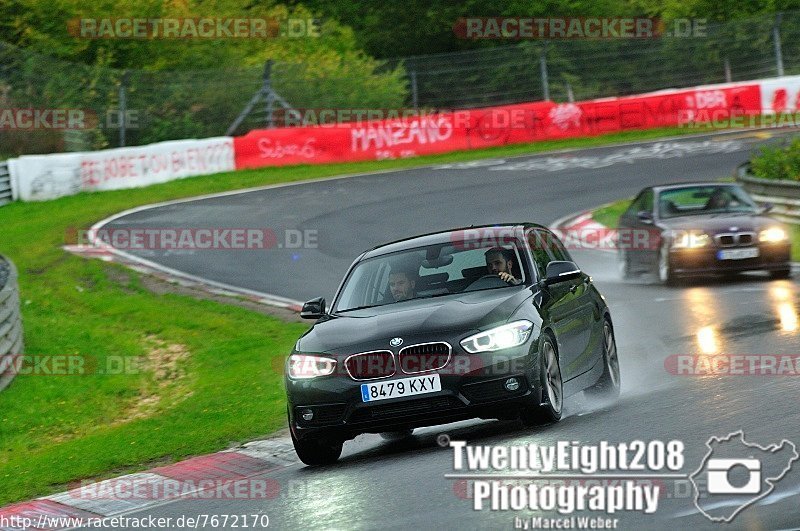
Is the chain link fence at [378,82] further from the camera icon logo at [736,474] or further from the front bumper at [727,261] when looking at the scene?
the camera icon logo at [736,474]

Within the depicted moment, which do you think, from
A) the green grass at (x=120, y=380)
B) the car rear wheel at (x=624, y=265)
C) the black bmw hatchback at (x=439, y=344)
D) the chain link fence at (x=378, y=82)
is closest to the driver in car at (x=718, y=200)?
the car rear wheel at (x=624, y=265)

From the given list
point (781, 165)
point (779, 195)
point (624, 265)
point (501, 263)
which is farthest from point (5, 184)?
point (501, 263)

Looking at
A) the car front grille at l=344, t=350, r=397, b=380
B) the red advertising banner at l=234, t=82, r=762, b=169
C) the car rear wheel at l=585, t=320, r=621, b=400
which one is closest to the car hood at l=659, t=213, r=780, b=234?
the car rear wheel at l=585, t=320, r=621, b=400

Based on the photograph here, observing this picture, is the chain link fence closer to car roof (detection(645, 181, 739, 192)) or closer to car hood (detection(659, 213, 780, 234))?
car roof (detection(645, 181, 739, 192))

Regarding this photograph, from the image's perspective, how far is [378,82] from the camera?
41.7 metres

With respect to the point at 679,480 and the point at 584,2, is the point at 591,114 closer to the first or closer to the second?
the point at 584,2

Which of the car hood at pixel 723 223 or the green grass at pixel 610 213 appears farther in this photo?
the green grass at pixel 610 213

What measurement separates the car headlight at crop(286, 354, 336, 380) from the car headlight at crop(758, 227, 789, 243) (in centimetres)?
979

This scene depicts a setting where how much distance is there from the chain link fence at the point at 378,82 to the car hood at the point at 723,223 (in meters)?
19.6

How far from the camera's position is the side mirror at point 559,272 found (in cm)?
978

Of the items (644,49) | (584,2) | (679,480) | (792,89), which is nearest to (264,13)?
(584,2)

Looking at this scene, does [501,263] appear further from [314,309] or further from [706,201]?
[706,201]

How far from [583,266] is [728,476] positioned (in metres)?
13.9

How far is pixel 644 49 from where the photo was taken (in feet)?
131
